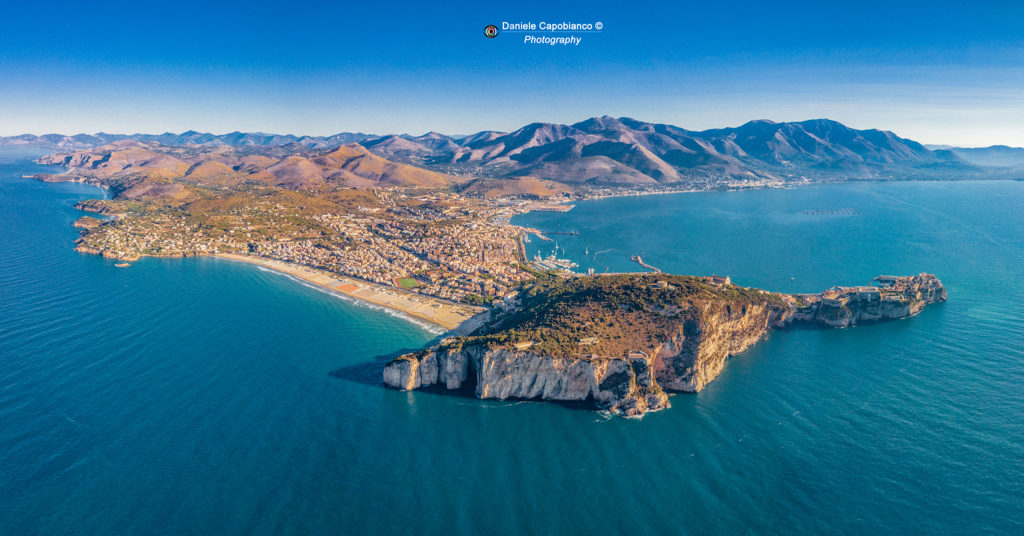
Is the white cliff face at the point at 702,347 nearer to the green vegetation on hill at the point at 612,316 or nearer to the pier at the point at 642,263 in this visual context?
the green vegetation on hill at the point at 612,316

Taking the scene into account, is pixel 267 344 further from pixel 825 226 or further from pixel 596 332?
pixel 825 226

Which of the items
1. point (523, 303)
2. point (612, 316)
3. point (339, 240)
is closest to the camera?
point (612, 316)

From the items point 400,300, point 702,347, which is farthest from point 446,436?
point 400,300

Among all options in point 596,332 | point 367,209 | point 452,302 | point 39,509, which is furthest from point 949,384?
point 367,209

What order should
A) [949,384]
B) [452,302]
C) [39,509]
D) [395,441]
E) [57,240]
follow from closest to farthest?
[39,509], [395,441], [949,384], [452,302], [57,240]

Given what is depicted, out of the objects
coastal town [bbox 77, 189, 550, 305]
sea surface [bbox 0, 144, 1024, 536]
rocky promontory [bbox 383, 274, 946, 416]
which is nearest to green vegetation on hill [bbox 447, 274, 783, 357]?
rocky promontory [bbox 383, 274, 946, 416]

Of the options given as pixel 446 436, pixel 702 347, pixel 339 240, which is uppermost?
pixel 339 240

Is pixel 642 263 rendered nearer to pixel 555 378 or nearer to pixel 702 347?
pixel 702 347

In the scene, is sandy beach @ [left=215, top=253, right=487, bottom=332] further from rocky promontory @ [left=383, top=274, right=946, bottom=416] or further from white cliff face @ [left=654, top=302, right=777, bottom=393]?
white cliff face @ [left=654, top=302, right=777, bottom=393]
